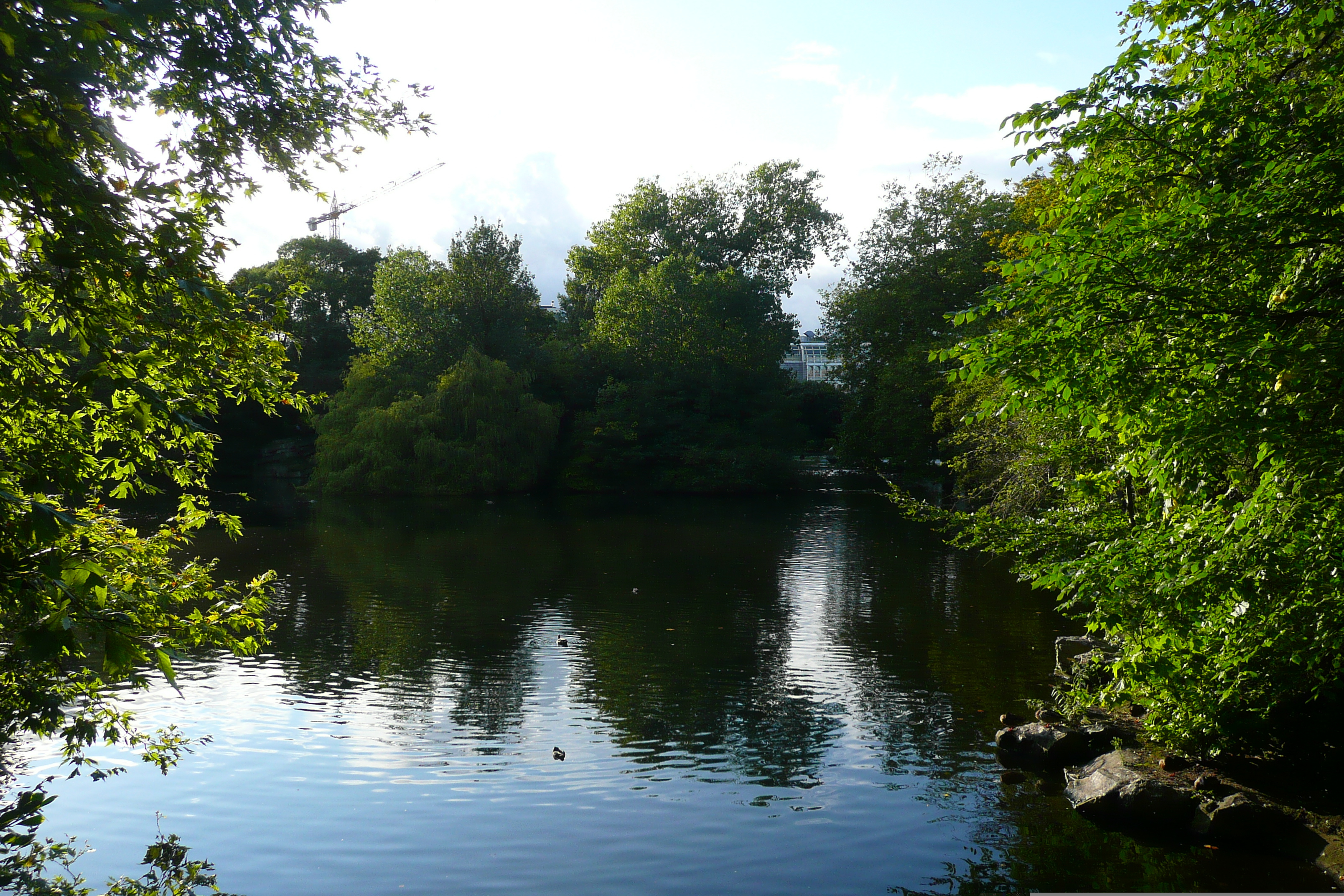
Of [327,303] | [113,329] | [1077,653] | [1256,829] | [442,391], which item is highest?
[327,303]

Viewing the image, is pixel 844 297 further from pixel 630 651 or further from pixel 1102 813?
pixel 1102 813

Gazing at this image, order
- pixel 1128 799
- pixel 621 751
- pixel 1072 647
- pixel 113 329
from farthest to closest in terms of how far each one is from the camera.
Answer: pixel 1072 647
pixel 621 751
pixel 1128 799
pixel 113 329

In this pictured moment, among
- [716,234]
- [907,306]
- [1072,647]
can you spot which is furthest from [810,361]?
[1072,647]

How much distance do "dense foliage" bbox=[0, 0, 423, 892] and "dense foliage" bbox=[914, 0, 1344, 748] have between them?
6.76 metres

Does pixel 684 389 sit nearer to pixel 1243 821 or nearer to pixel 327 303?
pixel 327 303

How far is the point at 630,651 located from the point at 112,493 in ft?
39.0

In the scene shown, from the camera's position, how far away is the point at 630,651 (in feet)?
56.6

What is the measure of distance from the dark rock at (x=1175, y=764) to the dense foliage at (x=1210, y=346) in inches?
15.2

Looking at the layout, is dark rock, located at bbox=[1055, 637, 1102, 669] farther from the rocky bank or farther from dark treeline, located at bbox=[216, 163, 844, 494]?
dark treeline, located at bbox=[216, 163, 844, 494]

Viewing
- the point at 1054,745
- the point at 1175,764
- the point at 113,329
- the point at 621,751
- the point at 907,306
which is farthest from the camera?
the point at 907,306

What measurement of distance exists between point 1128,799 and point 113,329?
10.1 meters

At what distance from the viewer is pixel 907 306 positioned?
47562mm

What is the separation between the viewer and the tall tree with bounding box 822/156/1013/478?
151 feet

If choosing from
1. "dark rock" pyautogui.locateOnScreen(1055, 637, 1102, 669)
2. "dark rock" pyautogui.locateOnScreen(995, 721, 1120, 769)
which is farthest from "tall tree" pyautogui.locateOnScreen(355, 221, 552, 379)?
"dark rock" pyautogui.locateOnScreen(995, 721, 1120, 769)
